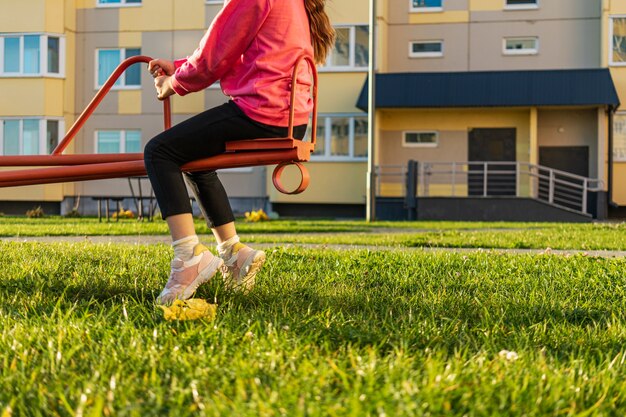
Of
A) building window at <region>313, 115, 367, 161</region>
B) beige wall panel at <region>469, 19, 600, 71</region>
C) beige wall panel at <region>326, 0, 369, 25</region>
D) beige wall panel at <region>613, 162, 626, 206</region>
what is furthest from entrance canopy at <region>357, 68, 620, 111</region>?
beige wall panel at <region>613, 162, 626, 206</region>

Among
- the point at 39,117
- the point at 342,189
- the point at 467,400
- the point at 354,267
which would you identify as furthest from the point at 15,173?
the point at 39,117

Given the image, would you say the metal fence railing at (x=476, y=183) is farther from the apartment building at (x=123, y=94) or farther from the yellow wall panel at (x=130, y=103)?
the yellow wall panel at (x=130, y=103)

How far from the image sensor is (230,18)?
14.6 feet

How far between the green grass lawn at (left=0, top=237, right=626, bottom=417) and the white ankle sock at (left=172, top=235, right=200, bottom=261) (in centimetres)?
21

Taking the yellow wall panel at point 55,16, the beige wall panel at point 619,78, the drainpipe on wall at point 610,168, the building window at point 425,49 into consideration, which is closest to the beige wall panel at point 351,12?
the building window at point 425,49

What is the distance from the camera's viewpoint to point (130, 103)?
2995cm

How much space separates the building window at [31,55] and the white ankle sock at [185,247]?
2624 cm

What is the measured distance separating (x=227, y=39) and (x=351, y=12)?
79.6 feet

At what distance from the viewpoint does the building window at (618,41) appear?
2761cm

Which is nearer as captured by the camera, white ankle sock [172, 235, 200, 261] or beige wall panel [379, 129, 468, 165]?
white ankle sock [172, 235, 200, 261]

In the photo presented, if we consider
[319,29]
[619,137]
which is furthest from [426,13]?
[319,29]

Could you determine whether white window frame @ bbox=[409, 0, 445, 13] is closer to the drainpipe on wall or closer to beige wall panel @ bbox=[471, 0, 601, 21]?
beige wall panel @ bbox=[471, 0, 601, 21]

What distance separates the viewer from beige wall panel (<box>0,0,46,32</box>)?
1148 inches

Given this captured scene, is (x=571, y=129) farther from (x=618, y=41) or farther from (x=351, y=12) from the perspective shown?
(x=351, y=12)
